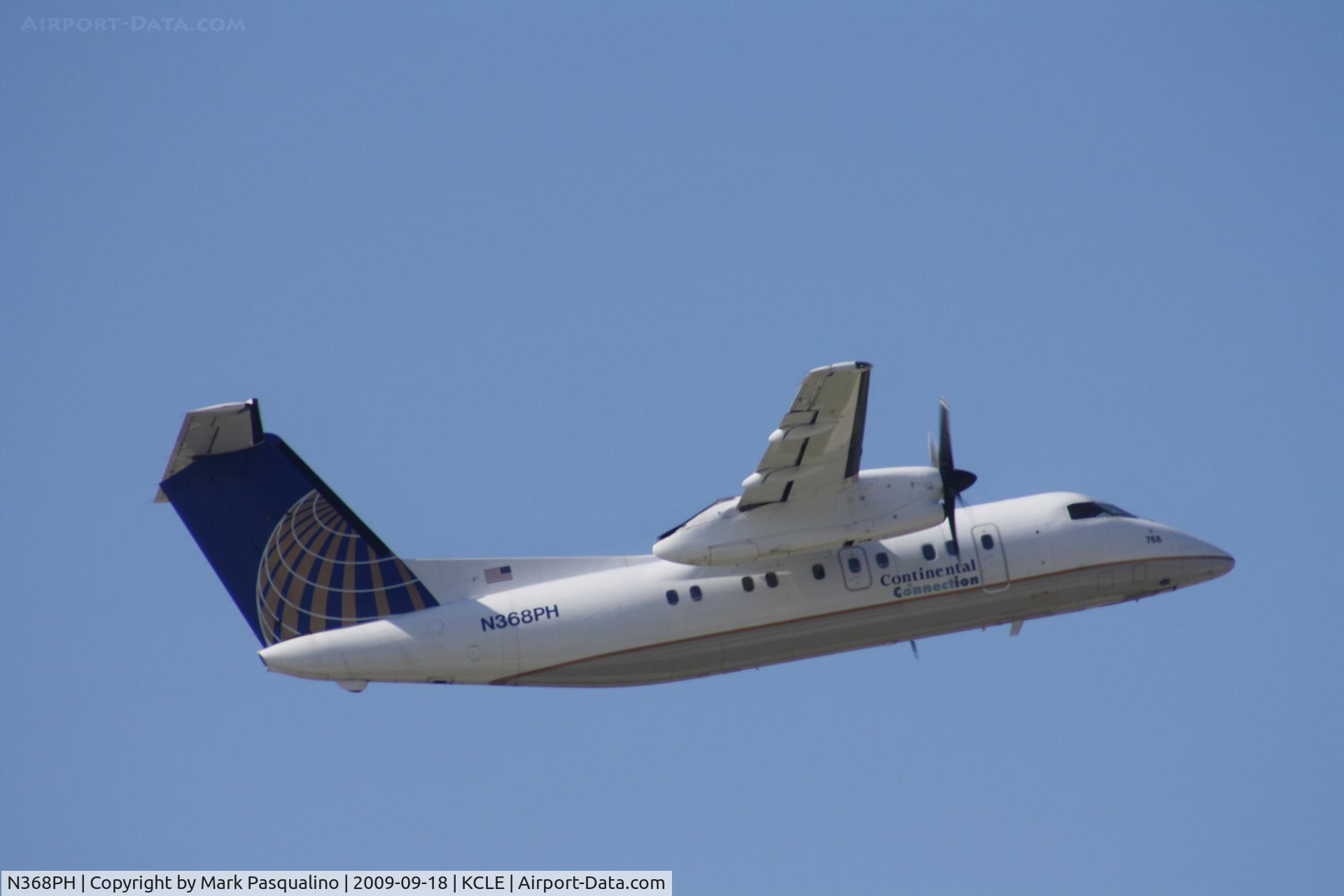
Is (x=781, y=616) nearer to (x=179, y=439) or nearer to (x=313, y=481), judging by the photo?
(x=313, y=481)

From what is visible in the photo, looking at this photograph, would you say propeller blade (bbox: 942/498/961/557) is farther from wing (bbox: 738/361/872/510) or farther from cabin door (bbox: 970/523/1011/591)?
wing (bbox: 738/361/872/510)

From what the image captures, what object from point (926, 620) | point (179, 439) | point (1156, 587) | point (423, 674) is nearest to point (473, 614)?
point (423, 674)

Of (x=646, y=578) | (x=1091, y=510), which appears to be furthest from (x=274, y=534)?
(x=1091, y=510)

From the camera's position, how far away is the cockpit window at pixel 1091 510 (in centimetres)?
2627

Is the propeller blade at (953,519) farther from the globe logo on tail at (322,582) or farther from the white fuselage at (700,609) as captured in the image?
the globe logo on tail at (322,582)

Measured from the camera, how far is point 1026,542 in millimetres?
25719

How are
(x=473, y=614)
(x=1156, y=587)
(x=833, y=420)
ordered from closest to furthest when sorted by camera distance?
(x=833, y=420) → (x=473, y=614) → (x=1156, y=587)

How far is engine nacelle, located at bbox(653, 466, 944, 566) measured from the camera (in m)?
23.8

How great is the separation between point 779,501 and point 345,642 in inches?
260

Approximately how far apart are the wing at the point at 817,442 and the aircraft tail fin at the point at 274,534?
5.47 meters

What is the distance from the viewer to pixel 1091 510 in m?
26.4

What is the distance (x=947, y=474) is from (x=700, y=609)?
4162 mm

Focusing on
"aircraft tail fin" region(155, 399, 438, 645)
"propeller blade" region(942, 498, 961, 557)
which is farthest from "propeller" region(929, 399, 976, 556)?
"aircraft tail fin" region(155, 399, 438, 645)

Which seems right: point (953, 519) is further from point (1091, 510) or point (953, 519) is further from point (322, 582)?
point (322, 582)
